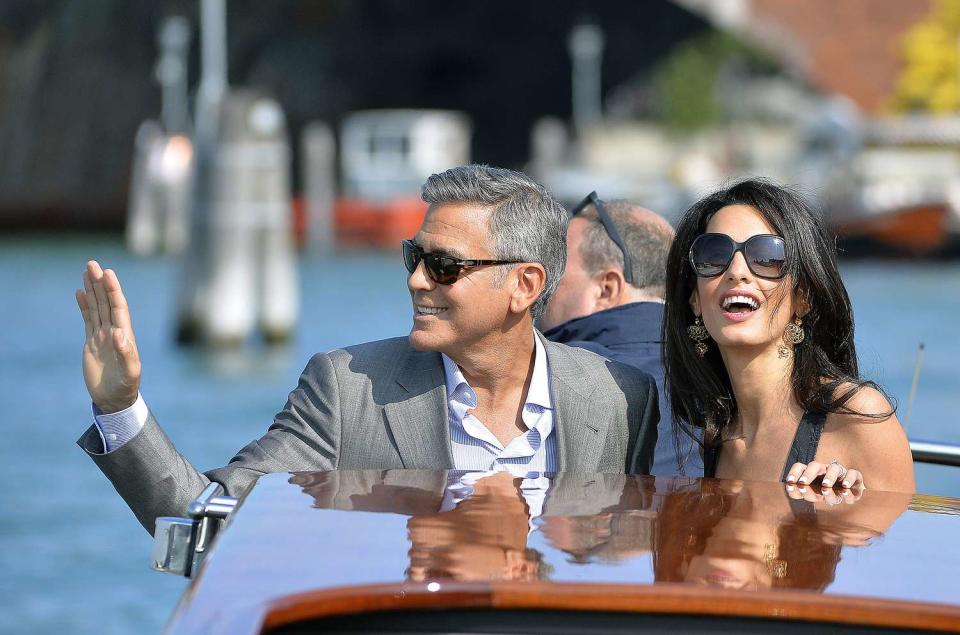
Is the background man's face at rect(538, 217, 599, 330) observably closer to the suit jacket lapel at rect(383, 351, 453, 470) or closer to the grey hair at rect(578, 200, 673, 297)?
the grey hair at rect(578, 200, 673, 297)

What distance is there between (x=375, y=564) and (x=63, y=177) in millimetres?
48233

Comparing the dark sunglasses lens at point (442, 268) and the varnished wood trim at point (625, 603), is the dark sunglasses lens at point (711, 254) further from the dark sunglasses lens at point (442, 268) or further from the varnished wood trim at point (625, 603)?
the varnished wood trim at point (625, 603)

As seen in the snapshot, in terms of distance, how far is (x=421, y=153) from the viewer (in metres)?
50.4

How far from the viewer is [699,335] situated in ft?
11.3

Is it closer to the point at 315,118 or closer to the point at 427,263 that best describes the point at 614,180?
the point at 315,118

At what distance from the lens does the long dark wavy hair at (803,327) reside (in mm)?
3262

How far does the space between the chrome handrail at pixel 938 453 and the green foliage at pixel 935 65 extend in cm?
6101

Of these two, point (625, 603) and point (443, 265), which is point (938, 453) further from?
point (625, 603)

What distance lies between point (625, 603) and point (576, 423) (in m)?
1.49

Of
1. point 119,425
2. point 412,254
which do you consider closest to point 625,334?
point 412,254

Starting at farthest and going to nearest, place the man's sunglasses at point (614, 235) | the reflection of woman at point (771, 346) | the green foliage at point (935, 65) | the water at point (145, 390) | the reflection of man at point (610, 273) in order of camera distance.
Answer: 1. the green foliage at point (935, 65)
2. the water at point (145, 390)
3. the man's sunglasses at point (614, 235)
4. the reflection of man at point (610, 273)
5. the reflection of woman at point (771, 346)

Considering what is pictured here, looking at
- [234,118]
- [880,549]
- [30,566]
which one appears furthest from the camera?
[234,118]

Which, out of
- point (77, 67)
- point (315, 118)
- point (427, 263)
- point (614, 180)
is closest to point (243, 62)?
point (315, 118)

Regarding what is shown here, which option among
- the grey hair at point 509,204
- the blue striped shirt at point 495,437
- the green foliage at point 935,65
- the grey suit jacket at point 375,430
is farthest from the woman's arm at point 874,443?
the green foliage at point 935,65
